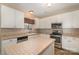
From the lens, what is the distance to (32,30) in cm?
115

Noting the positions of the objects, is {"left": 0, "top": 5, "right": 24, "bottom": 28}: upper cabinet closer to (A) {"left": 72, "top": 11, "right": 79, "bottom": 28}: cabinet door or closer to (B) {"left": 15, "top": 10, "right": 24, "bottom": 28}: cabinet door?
(B) {"left": 15, "top": 10, "right": 24, "bottom": 28}: cabinet door

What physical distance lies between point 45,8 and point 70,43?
1.68ft

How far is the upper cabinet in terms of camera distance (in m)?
1.00

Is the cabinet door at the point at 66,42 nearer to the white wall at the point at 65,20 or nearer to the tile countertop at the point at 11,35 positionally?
the white wall at the point at 65,20

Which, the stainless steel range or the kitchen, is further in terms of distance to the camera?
the stainless steel range

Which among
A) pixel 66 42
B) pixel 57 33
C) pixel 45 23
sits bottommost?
pixel 66 42

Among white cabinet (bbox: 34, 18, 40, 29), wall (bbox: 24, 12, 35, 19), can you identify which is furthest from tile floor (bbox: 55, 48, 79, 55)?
wall (bbox: 24, 12, 35, 19)

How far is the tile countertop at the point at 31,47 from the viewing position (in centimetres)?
98

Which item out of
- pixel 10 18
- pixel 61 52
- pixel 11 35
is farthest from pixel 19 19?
pixel 61 52

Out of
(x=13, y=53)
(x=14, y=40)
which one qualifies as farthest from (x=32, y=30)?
(x=13, y=53)

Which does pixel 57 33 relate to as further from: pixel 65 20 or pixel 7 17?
pixel 7 17

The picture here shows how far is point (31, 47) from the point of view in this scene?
1.07 metres

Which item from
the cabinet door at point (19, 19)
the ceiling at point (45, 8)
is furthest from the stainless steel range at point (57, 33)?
the cabinet door at point (19, 19)

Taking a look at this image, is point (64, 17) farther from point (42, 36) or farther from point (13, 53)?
point (13, 53)
